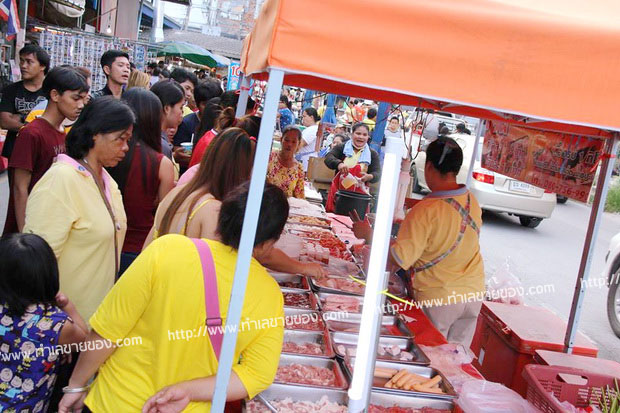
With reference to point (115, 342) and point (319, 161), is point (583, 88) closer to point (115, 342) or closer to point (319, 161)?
point (115, 342)

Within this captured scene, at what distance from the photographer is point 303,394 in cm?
256

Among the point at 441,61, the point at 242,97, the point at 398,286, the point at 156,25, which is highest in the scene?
the point at 156,25

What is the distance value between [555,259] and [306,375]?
8470 millimetres

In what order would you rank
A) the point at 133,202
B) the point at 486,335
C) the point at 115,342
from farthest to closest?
1. the point at 486,335
2. the point at 133,202
3. the point at 115,342

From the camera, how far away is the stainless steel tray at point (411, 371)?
2660mm

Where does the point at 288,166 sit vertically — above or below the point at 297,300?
above

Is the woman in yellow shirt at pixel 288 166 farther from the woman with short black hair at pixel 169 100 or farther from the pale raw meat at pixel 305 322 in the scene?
the pale raw meat at pixel 305 322

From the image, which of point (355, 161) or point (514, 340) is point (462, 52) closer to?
point (514, 340)

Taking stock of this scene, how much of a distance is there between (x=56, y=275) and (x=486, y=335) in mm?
3384

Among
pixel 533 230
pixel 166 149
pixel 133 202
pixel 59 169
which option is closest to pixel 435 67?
pixel 59 169

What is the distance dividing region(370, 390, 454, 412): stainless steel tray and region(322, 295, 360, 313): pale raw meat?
895 mm

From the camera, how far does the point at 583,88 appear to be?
177cm

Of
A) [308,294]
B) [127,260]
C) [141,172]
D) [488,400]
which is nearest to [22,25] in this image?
[141,172]

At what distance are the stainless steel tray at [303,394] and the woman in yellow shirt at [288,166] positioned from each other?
3397 millimetres
